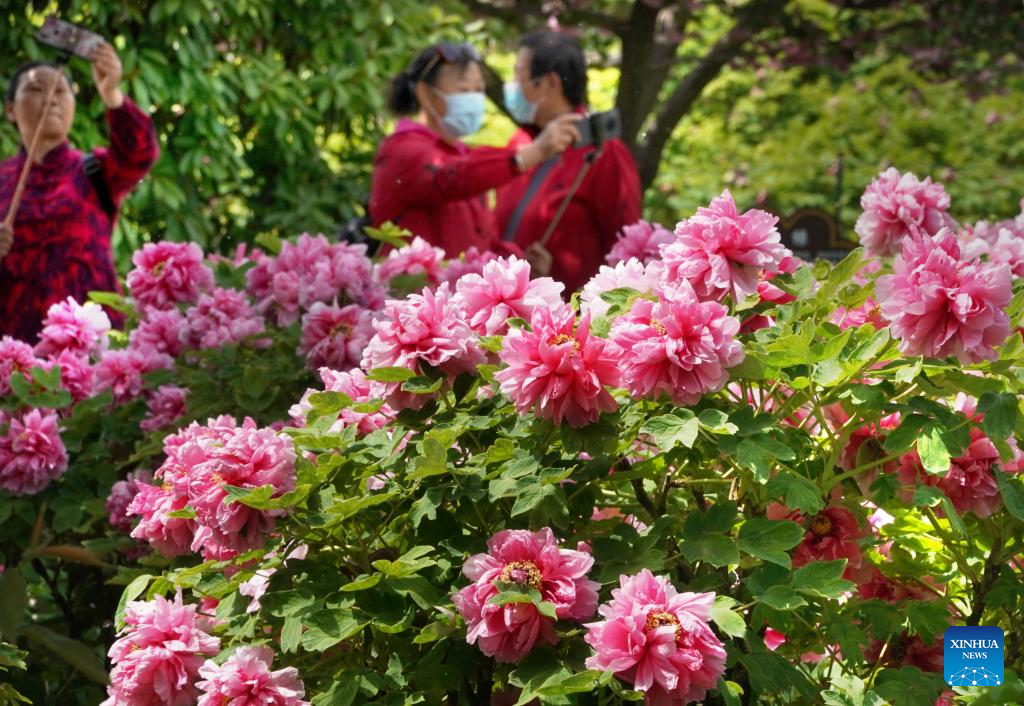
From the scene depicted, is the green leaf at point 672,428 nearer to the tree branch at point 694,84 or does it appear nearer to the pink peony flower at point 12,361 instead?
the pink peony flower at point 12,361

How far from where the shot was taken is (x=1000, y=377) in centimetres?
212

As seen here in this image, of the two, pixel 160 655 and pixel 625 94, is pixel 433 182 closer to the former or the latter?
pixel 160 655

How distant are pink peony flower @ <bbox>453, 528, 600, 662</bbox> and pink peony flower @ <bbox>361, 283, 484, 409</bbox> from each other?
282 millimetres

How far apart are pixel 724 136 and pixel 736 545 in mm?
10593

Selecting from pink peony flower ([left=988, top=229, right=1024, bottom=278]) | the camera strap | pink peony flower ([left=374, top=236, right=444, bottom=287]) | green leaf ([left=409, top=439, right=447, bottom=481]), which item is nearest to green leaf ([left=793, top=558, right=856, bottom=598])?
green leaf ([left=409, top=439, right=447, bottom=481])

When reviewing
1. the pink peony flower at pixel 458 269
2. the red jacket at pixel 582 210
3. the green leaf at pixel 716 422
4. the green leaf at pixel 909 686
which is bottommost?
the red jacket at pixel 582 210

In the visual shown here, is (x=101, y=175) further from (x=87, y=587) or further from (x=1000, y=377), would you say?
(x=1000, y=377)

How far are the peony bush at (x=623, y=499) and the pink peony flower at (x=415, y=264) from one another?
4.00 ft

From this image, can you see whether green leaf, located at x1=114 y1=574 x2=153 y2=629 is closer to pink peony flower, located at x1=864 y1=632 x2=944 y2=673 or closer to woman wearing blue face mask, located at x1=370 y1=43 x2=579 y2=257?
pink peony flower, located at x1=864 y1=632 x2=944 y2=673

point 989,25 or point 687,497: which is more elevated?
point 687,497

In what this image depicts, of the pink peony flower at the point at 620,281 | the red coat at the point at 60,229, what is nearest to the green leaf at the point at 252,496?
the pink peony flower at the point at 620,281

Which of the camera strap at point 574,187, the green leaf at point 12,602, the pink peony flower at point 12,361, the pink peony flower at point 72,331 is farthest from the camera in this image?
the camera strap at point 574,187

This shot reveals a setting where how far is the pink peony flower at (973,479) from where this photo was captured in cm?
207

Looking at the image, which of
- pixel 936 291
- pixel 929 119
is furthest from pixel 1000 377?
pixel 929 119
